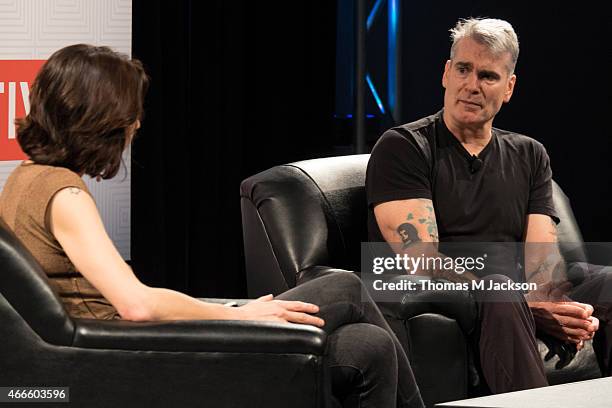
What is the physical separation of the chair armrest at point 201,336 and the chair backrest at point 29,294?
1.7 inches

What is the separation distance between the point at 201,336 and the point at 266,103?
2.83 m

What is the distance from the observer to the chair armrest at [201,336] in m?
2.05

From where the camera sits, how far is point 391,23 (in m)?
5.08

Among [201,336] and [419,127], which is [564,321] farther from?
[201,336]

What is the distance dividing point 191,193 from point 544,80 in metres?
1.88

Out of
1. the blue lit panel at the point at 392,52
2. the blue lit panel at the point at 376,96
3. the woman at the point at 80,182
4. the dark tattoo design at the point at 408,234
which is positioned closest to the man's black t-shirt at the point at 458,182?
the dark tattoo design at the point at 408,234

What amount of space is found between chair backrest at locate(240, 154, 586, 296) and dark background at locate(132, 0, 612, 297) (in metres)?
1.08

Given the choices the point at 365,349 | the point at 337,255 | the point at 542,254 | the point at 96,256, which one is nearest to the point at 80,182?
the point at 96,256

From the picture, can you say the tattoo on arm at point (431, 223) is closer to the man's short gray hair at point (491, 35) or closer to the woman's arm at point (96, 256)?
the man's short gray hair at point (491, 35)

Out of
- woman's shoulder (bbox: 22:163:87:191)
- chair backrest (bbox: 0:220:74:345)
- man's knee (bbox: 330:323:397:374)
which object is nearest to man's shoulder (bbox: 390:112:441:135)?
man's knee (bbox: 330:323:397:374)

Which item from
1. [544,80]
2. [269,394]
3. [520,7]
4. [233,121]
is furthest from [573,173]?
[269,394]

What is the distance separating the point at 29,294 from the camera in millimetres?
2020

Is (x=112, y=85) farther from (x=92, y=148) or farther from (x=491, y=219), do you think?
(x=491, y=219)

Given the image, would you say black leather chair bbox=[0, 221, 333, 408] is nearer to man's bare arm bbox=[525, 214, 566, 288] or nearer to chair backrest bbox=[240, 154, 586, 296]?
chair backrest bbox=[240, 154, 586, 296]
